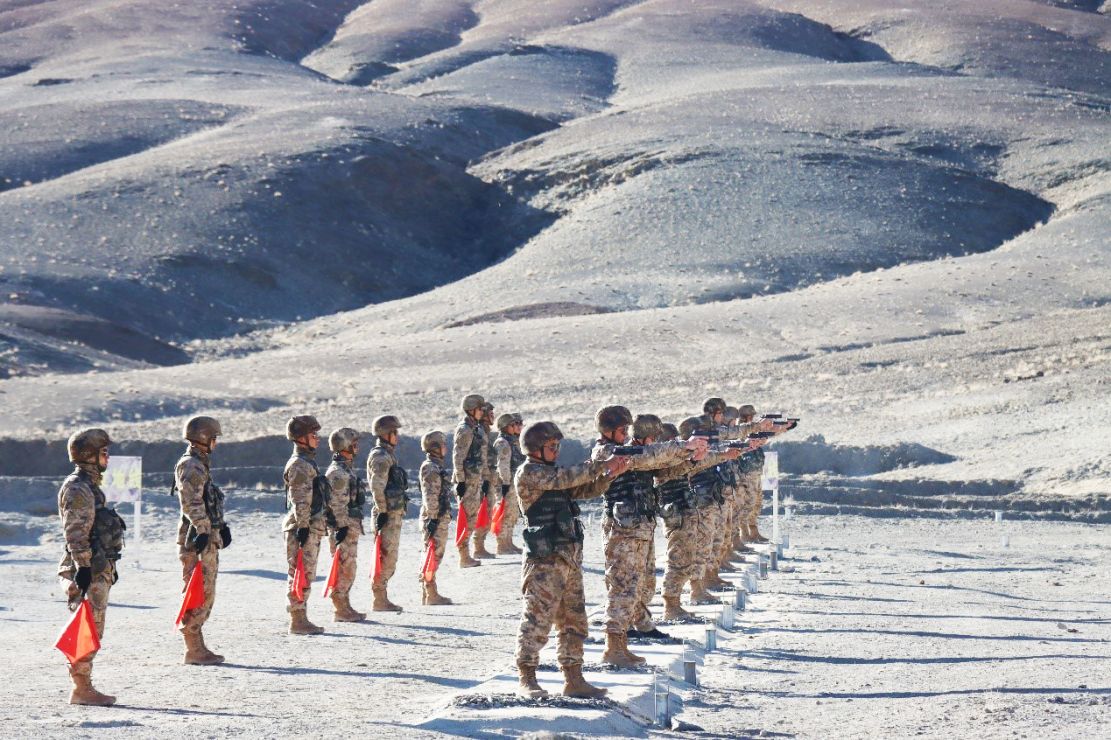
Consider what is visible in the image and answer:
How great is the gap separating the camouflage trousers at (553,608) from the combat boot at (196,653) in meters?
3.34

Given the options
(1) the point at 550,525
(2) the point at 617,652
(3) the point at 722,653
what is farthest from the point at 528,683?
(3) the point at 722,653

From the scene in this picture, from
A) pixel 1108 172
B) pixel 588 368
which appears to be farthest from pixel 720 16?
pixel 588 368

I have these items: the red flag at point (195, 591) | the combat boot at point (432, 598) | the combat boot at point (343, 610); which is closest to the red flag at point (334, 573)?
the combat boot at point (343, 610)

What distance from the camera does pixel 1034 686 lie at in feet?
35.7

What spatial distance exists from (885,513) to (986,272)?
1248 inches

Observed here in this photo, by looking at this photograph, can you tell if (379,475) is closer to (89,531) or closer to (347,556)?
(347,556)

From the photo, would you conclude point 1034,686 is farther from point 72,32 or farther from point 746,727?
point 72,32

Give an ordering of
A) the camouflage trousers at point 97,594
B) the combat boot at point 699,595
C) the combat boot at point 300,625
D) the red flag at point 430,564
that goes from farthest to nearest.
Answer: the red flag at point 430,564 < the combat boot at point 699,595 < the combat boot at point 300,625 < the camouflage trousers at point 97,594

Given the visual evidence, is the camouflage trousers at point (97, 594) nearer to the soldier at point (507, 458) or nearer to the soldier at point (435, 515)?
the soldier at point (435, 515)

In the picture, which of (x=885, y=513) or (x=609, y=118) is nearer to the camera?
(x=885, y=513)

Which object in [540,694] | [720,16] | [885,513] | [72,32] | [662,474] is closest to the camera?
[540,694]

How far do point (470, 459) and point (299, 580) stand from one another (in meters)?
5.96

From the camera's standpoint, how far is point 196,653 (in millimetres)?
12148

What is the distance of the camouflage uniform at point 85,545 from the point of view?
10.5 meters
